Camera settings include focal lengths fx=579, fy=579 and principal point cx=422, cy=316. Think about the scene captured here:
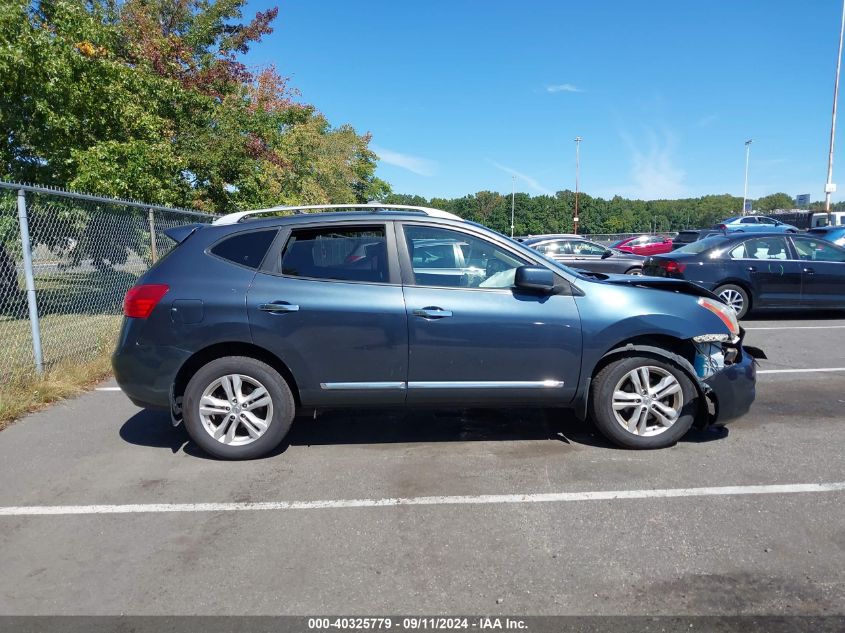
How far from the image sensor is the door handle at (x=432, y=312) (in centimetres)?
414

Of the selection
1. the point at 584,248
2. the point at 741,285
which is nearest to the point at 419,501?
the point at 741,285

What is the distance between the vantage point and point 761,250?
10.1 m

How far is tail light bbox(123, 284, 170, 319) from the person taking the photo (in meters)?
4.18

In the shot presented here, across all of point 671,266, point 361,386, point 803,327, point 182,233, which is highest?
point 182,233

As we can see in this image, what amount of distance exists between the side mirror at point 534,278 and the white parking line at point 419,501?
1416 millimetres

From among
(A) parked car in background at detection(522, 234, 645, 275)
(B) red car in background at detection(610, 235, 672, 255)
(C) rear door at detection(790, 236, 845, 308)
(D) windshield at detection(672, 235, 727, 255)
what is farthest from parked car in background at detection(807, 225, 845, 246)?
(B) red car in background at detection(610, 235, 672, 255)

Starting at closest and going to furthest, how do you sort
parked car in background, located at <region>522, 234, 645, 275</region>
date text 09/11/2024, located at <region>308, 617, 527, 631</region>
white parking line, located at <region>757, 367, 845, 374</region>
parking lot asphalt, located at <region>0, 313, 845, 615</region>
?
date text 09/11/2024, located at <region>308, 617, 527, 631</region> < parking lot asphalt, located at <region>0, 313, 845, 615</region> < white parking line, located at <region>757, 367, 845, 374</region> < parked car in background, located at <region>522, 234, 645, 275</region>

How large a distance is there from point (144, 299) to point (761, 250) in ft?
32.5

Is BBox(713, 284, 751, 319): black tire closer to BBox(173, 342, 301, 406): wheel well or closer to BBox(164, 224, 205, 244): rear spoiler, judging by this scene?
BBox(173, 342, 301, 406): wheel well

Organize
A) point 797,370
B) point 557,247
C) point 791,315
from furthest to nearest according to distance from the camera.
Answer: point 557,247 < point 791,315 < point 797,370

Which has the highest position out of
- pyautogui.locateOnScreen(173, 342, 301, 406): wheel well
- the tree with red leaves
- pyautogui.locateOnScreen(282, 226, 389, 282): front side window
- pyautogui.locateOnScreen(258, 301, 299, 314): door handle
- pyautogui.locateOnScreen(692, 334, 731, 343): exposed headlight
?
the tree with red leaves

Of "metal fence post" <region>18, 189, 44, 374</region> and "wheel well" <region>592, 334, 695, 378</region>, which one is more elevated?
"metal fence post" <region>18, 189, 44, 374</region>

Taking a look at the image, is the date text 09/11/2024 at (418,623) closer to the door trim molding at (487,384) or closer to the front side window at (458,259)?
the door trim molding at (487,384)

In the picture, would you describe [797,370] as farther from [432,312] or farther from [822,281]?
[432,312]
